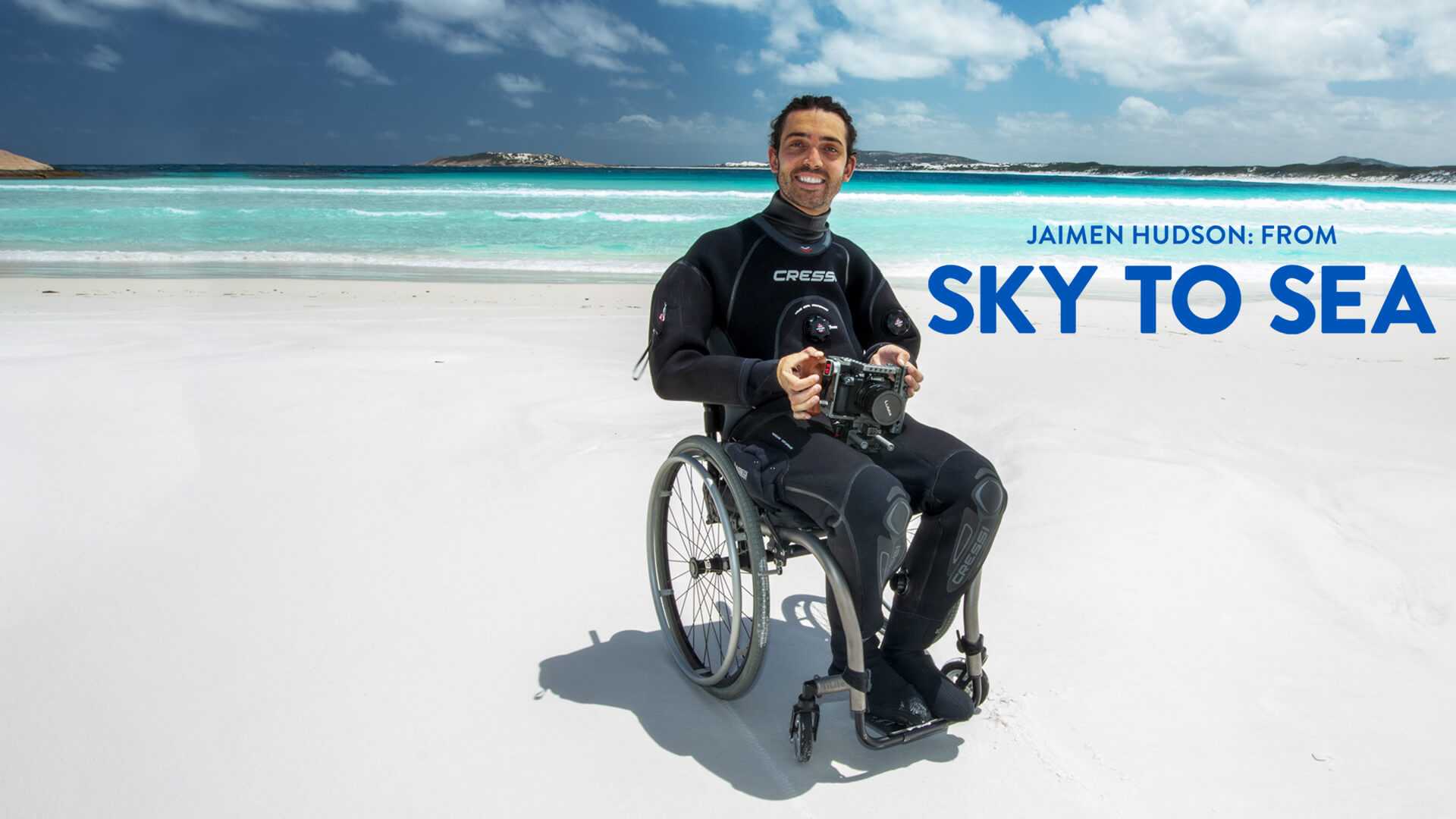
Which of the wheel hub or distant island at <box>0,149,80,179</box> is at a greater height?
distant island at <box>0,149,80,179</box>

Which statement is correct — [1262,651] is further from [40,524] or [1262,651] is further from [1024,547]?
[40,524]

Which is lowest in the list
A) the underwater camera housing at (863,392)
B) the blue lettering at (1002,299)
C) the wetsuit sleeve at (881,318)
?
the blue lettering at (1002,299)

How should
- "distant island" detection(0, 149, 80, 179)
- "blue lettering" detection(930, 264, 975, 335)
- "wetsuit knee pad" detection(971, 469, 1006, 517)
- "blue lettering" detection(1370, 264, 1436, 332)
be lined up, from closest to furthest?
"wetsuit knee pad" detection(971, 469, 1006, 517)
"blue lettering" detection(1370, 264, 1436, 332)
"blue lettering" detection(930, 264, 975, 335)
"distant island" detection(0, 149, 80, 179)

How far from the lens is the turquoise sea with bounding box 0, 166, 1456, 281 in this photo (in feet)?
42.6

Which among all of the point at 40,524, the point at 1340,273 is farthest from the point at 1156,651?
the point at 1340,273

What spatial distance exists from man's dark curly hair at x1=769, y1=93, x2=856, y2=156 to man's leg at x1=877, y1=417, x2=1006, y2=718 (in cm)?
81

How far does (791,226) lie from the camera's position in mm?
2277

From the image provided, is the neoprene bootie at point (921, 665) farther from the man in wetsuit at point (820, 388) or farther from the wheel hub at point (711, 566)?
the wheel hub at point (711, 566)

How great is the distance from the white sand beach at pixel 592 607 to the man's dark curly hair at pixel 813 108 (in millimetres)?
1346

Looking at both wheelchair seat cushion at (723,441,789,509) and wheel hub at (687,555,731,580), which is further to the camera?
wheel hub at (687,555,731,580)

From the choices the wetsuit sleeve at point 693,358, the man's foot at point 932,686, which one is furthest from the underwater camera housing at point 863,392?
the man's foot at point 932,686

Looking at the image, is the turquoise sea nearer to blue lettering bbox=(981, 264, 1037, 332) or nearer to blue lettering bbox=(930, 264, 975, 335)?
blue lettering bbox=(930, 264, 975, 335)

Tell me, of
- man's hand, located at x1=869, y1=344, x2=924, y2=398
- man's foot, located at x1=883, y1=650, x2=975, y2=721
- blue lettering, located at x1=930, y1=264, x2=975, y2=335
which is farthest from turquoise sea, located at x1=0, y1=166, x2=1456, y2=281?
man's foot, located at x1=883, y1=650, x2=975, y2=721

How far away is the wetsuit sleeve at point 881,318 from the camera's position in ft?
7.89
